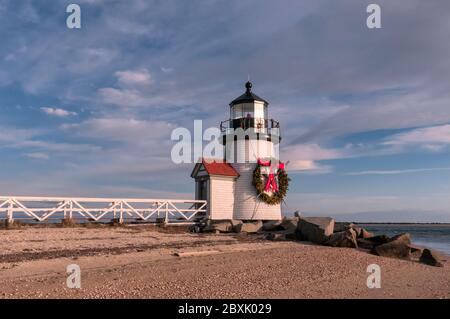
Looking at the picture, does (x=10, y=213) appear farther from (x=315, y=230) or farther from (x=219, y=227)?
(x=315, y=230)

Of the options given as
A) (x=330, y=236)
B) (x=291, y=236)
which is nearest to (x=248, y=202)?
(x=291, y=236)

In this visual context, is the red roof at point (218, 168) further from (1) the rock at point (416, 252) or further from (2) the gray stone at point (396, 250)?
(1) the rock at point (416, 252)

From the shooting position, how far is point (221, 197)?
2475 cm

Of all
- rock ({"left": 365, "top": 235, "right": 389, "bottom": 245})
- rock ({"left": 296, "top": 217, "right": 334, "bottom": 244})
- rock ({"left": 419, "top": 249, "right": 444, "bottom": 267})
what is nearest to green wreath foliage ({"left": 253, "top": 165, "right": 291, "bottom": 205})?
rock ({"left": 296, "top": 217, "right": 334, "bottom": 244})

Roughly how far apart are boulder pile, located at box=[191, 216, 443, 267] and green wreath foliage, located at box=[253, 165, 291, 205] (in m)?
1.49

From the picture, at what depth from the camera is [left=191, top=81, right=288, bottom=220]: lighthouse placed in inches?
974

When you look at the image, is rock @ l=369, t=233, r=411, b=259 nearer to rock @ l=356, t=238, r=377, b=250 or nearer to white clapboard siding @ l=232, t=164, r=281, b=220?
rock @ l=356, t=238, r=377, b=250

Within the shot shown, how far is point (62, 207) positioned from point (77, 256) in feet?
29.9

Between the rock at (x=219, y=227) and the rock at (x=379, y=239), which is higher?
the rock at (x=219, y=227)

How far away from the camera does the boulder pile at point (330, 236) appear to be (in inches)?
589

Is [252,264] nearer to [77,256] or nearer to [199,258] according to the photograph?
[199,258]

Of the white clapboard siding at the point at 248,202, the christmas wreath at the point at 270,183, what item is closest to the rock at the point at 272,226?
the white clapboard siding at the point at 248,202

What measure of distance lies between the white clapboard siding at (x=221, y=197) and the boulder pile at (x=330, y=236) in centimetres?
107

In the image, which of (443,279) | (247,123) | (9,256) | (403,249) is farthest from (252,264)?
(247,123)
